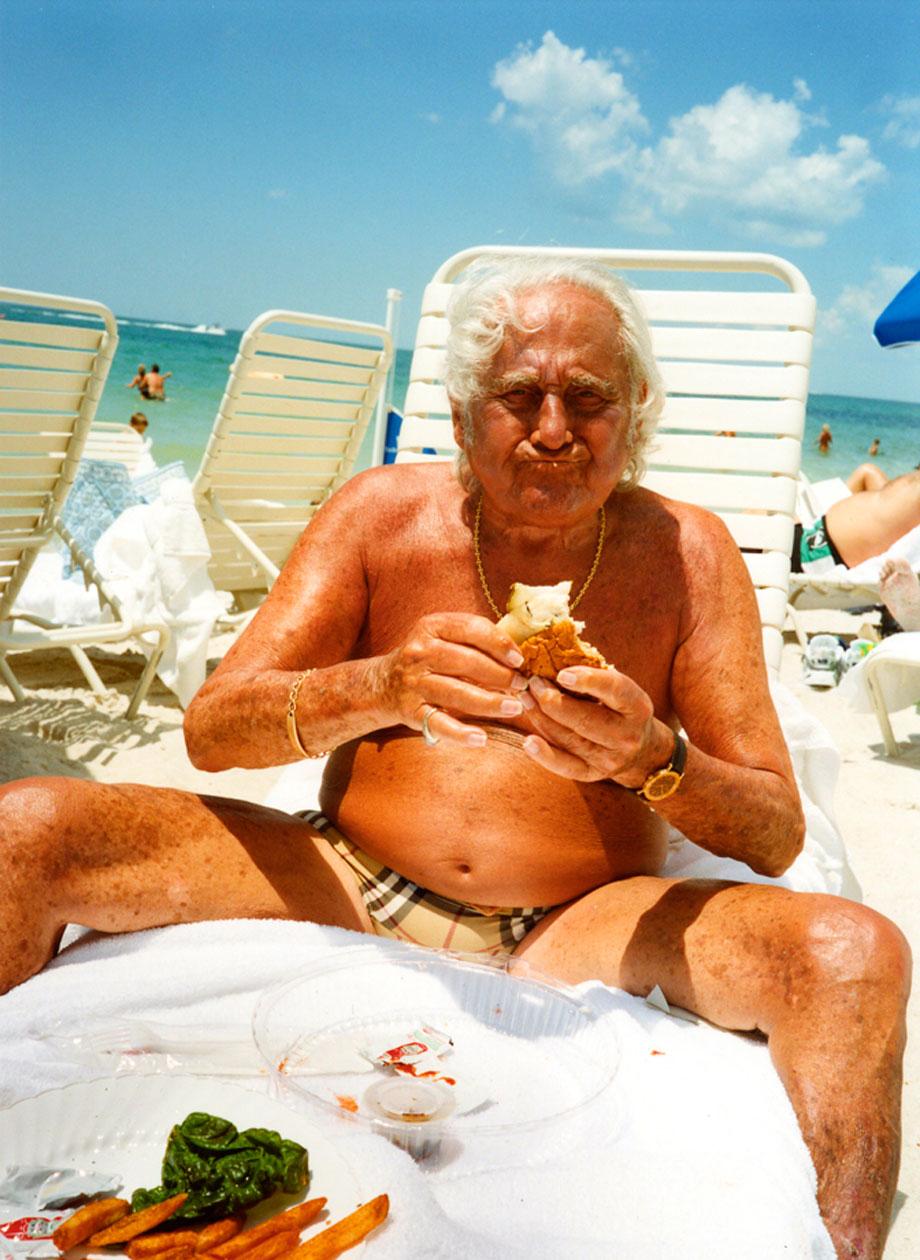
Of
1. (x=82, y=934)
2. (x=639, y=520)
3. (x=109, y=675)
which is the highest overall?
(x=639, y=520)

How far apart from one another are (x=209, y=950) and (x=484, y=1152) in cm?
68

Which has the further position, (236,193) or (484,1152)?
(236,193)

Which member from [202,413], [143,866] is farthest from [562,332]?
[202,413]

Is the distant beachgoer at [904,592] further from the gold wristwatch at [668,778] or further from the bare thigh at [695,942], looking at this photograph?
the gold wristwatch at [668,778]

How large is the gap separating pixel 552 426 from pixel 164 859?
1083mm

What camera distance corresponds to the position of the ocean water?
28.4m

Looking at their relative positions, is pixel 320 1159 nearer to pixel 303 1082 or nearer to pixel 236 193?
pixel 303 1082

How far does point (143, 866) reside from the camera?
1.96 meters

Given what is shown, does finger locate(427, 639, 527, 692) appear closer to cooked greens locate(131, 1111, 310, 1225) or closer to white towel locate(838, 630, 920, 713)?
cooked greens locate(131, 1111, 310, 1225)

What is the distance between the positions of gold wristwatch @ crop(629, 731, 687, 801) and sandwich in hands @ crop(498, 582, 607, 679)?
261 millimetres

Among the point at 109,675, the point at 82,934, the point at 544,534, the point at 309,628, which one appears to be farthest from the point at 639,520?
the point at 109,675

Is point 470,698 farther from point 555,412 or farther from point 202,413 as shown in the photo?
point 202,413

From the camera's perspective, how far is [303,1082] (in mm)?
1677

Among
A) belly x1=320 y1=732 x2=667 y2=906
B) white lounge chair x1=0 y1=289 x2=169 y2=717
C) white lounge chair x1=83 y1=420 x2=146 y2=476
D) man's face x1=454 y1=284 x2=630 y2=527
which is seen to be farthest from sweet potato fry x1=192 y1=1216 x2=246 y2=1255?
white lounge chair x1=83 y1=420 x2=146 y2=476
